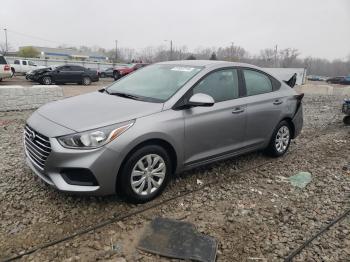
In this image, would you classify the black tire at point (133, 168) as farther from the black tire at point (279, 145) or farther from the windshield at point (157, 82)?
the black tire at point (279, 145)

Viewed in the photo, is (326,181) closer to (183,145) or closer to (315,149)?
(315,149)

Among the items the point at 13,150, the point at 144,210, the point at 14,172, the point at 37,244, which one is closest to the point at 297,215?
the point at 144,210

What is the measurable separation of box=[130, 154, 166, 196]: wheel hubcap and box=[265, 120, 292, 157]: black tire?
2517mm

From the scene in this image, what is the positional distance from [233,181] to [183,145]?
116 centimetres

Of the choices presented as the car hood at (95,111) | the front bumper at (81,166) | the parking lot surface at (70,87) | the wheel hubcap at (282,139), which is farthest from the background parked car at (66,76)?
the front bumper at (81,166)

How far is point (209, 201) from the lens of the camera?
4.09m

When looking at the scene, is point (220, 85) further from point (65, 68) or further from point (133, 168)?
point (65, 68)

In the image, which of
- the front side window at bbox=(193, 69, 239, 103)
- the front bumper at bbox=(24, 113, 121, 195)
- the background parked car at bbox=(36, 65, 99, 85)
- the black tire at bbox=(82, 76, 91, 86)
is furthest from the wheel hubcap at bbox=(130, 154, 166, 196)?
the black tire at bbox=(82, 76, 91, 86)

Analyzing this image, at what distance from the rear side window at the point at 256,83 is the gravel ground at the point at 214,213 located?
1238 mm

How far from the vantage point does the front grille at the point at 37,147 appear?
11.3 ft

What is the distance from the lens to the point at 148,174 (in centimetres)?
376

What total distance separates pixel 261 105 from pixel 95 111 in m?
2.67

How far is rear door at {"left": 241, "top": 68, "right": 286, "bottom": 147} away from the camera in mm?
4980

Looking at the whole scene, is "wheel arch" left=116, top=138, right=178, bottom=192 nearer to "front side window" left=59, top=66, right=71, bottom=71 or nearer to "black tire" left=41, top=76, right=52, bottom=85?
"black tire" left=41, top=76, right=52, bottom=85
